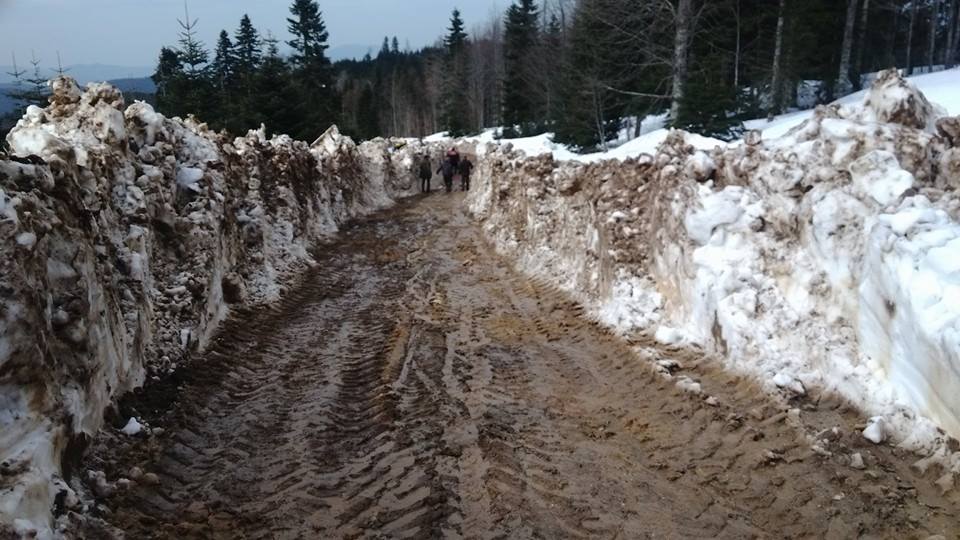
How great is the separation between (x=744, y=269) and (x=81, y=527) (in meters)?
5.77

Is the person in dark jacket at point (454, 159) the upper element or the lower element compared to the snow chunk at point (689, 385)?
upper

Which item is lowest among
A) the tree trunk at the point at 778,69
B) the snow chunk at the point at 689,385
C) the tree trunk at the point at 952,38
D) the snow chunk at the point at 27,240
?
the snow chunk at the point at 689,385

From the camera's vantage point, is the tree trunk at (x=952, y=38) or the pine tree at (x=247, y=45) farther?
the pine tree at (x=247, y=45)

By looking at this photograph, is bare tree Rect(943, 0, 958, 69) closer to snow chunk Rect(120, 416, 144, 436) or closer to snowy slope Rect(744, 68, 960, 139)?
snowy slope Rect(744, 68, 960, 139)

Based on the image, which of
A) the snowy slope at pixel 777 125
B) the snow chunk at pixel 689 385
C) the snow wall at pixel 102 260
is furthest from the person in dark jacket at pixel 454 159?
the snow chunk at pixel 689 385

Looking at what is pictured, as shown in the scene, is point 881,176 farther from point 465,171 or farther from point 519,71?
point 519,71

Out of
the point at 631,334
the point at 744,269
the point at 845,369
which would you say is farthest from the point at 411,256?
the point at 845,369

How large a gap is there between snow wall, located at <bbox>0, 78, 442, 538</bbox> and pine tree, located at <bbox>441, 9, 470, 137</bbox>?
5313 cm

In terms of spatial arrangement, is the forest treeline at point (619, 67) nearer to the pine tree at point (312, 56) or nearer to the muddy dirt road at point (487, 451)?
the pine tree at point (312, 56)

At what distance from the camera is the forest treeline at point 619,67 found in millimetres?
21078

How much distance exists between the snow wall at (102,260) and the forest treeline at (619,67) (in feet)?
41.6

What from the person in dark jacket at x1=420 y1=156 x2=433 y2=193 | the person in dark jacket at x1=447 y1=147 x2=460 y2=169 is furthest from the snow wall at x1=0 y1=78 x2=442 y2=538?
the person in dark jacket at x1=420 y1=156 x2=433 y2=193

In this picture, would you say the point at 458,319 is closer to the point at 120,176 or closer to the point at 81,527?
the point at 120,176

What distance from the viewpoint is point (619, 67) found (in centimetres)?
2667
